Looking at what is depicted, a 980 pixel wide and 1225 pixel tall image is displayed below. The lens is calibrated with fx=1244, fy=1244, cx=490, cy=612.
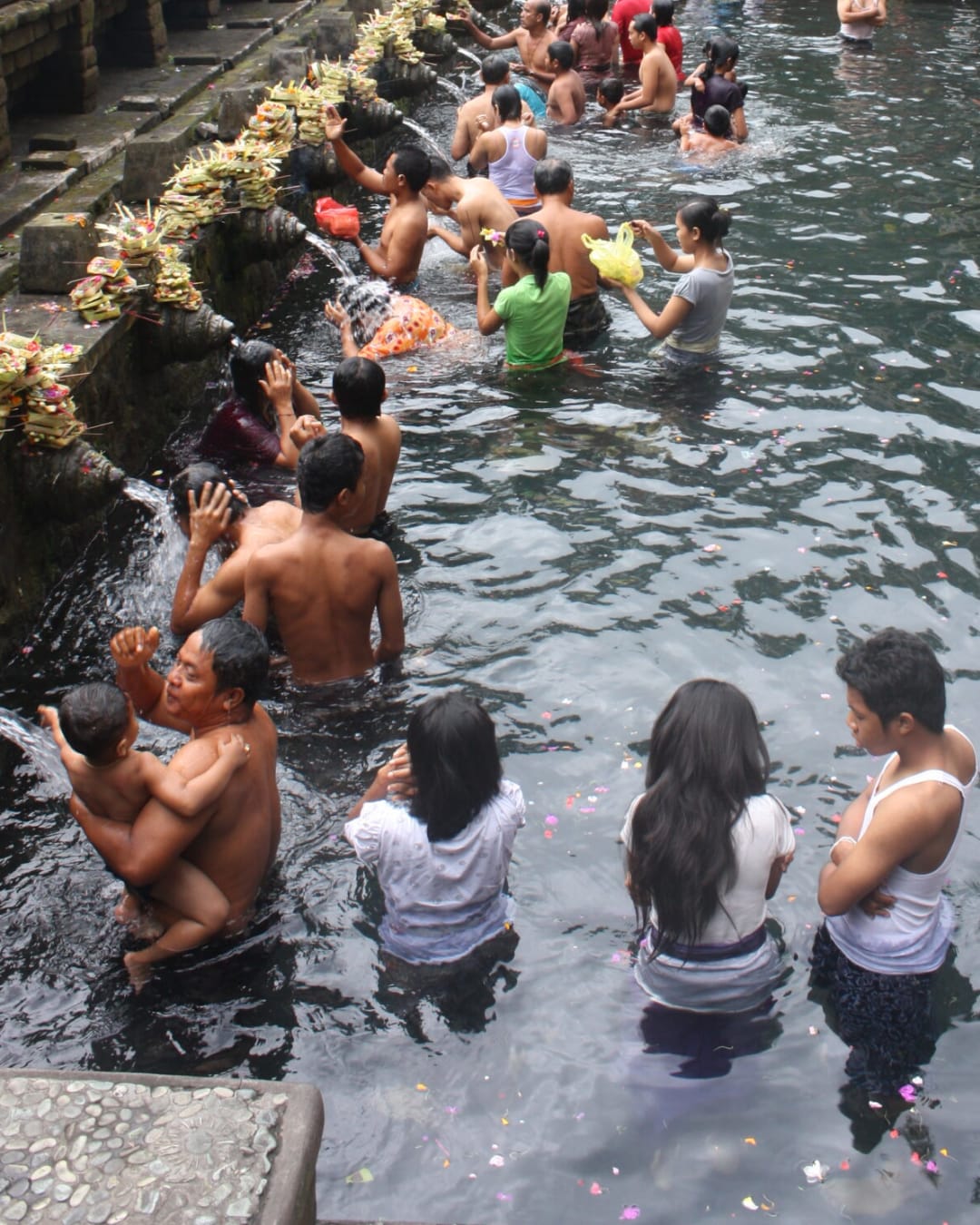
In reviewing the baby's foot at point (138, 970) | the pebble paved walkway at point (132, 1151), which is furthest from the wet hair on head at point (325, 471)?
the pebble paved walkway at point (132, 1151)

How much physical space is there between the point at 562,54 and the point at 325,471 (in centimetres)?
1032

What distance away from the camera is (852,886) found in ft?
11.8

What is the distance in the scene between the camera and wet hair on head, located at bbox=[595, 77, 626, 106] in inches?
558

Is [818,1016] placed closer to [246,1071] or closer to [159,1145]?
[246,1071]

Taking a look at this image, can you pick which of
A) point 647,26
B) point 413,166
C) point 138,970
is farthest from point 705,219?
point 647,26

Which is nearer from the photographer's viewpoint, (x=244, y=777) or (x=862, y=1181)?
(x=862, y=1181)

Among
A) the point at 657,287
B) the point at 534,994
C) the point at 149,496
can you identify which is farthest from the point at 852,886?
the point at 657,287

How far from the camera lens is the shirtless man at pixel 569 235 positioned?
8508 millimetres

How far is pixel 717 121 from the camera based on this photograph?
41.0 feet

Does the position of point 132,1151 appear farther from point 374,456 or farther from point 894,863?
point 374,456

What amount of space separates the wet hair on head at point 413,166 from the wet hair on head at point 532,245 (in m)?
1.35

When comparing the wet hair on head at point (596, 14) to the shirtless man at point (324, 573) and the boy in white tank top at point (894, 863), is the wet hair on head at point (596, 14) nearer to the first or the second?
the shirtless man at point (324, 573)

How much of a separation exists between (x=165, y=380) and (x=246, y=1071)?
5063 mm

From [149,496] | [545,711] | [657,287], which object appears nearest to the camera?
[545,711]
